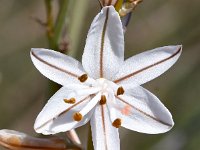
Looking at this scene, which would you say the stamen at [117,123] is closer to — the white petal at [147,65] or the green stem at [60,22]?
the white petal at [147,65]

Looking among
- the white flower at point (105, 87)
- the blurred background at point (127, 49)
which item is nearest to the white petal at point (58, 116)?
the white flower at point (105, 87)

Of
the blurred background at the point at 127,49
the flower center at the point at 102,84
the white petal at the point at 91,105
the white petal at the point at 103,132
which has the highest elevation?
the flower center at the point at 102,84

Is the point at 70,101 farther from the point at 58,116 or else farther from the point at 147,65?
the point at 147,65

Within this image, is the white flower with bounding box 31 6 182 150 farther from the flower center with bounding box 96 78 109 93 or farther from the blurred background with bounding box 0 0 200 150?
the blurred background with bounding box 0 0 200 150

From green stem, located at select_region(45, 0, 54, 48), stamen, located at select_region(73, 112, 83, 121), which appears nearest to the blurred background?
green stem, located at select_region(45, 0, 54, 48)

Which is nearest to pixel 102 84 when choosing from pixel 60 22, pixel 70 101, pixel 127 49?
pixel 70 101

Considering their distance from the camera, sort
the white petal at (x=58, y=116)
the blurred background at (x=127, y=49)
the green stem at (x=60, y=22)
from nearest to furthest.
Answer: the white petal at (x=58, y=116), the green stem at (x=60, y=22), the blurred background at (x=127, y=49)

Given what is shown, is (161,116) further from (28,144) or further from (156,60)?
(28,144)

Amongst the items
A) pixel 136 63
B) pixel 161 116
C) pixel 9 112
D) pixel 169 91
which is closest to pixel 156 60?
pixel 136 63
